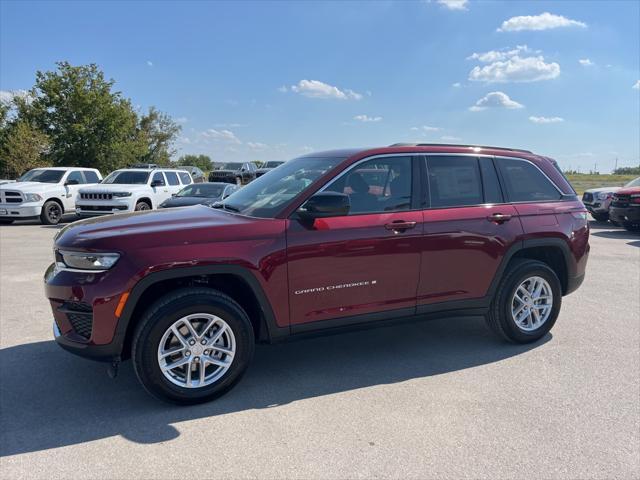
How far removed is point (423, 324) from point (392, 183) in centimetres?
195

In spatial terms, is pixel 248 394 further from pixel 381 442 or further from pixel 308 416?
pixel 381 442

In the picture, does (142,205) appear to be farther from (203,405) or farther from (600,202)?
(600,202)

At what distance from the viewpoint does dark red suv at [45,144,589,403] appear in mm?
3297

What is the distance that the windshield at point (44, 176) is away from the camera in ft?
50.2

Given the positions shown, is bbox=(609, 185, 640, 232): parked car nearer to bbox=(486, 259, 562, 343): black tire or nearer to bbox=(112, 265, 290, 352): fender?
bbox=(486, 259, 562, 343): black tire

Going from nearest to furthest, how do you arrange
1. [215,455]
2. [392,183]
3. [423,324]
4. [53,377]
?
1. [215,455]
2. [53,377]
3. [392,183]
4. [423,324]

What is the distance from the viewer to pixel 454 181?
14.4 ft

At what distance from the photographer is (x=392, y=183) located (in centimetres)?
413

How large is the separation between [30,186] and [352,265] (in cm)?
1395

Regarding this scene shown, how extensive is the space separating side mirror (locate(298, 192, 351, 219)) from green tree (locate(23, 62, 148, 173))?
3203 centimetres

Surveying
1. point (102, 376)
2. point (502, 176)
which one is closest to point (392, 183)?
point (502, 176)

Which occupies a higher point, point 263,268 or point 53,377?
point 263,268

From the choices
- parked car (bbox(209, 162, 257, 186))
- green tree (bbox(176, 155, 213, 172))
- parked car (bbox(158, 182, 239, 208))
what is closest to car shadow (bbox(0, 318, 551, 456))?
parked car (bbox(158, 182, 239, 208))

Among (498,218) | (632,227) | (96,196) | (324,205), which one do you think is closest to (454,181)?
(498,218)
